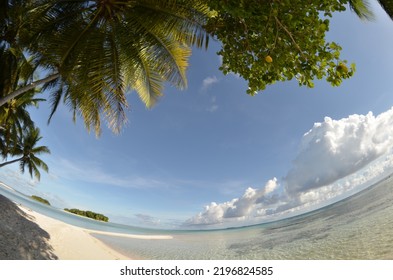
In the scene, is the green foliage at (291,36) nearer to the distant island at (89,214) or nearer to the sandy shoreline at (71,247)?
the sandy shoreline at (71,247)

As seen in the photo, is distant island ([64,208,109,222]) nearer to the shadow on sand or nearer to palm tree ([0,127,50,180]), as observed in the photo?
palm tree ([0,127,50,180])

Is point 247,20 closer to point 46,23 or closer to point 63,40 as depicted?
point 63,40

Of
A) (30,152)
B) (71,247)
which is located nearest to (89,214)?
(30,152)

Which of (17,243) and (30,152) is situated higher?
(30,152)

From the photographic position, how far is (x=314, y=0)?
2783mm

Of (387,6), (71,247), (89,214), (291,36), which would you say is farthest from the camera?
(89,214)

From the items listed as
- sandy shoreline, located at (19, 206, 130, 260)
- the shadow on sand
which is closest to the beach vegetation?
the shadow on sand

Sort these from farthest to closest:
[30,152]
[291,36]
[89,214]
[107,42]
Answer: [89,214], [30,152], [107,42], [291,36]

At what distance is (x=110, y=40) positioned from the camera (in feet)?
23.0

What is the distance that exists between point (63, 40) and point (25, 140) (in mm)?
18467

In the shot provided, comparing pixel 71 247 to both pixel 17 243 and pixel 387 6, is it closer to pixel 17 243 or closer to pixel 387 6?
pixel 17 243

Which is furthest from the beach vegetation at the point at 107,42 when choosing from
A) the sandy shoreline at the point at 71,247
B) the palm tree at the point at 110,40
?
the sandy shoreline at the point at 71,247

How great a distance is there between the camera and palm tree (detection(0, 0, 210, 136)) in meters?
6.32

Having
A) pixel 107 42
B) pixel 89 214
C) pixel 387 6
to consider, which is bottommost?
pixel 89 214
